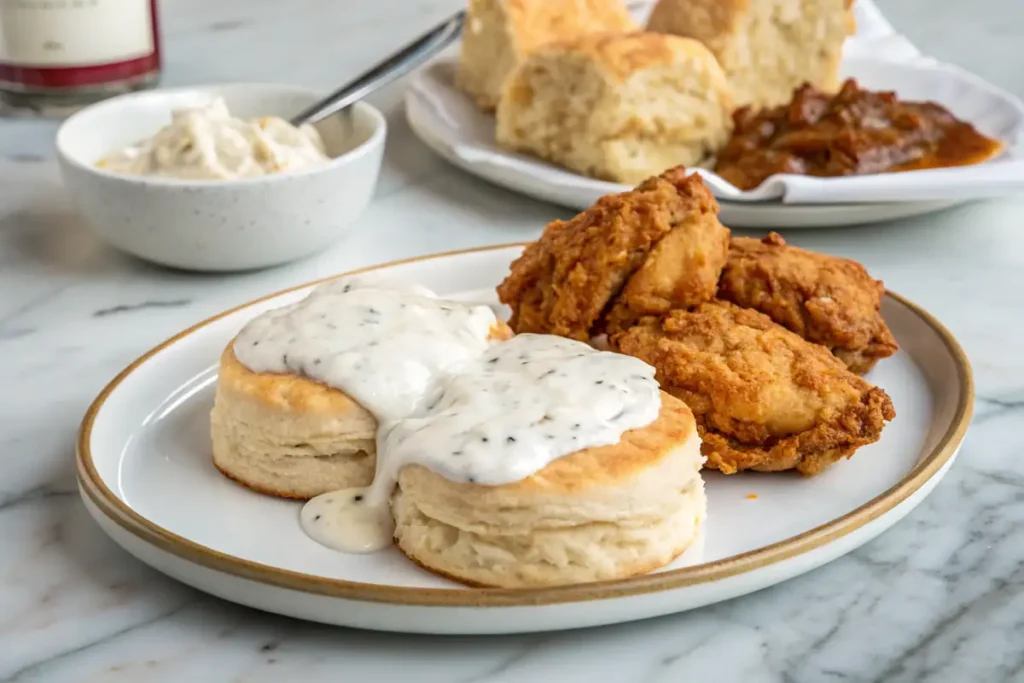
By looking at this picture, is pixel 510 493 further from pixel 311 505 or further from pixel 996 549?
pixel 996 549

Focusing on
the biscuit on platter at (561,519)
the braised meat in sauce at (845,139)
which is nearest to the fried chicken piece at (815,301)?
the biscuit on platter at (561,519)

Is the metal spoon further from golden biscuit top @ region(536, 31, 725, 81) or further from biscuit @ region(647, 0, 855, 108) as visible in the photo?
biscuit @ region(647, 0, 855, 108)

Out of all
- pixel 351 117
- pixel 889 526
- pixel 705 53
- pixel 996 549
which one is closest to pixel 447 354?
pixel 889 526

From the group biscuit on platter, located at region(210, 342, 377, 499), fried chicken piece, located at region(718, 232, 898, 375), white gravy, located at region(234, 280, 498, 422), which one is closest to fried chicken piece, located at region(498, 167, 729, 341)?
fried chicken piece, located at region(718, 232, 898, 375)

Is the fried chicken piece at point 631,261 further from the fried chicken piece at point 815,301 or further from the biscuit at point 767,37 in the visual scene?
the biscuit at point 767,37

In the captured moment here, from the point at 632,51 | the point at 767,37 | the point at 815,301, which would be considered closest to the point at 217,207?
the point at 632,51
